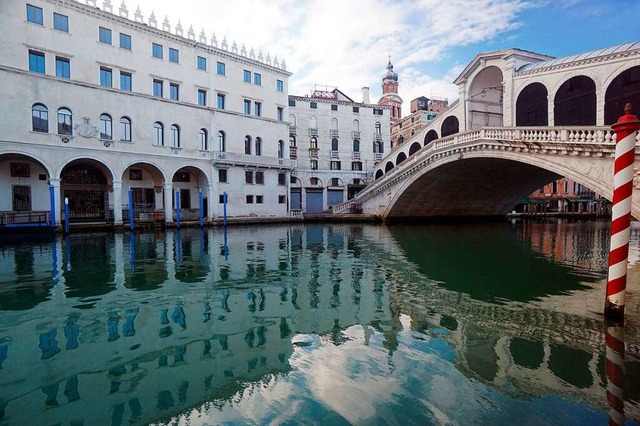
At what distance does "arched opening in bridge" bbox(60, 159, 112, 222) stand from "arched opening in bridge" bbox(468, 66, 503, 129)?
19597mm

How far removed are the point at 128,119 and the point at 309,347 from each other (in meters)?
20.0

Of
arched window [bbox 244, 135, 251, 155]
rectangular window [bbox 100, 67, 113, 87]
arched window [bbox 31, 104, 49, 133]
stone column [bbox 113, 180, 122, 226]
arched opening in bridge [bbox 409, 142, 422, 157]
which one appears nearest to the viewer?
arched window [bbox 31, 104, 49, 133]

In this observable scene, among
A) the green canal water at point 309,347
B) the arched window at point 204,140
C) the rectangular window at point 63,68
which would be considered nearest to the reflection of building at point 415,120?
the arched window at point 204,140

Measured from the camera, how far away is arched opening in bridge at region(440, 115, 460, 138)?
2200 centimetres

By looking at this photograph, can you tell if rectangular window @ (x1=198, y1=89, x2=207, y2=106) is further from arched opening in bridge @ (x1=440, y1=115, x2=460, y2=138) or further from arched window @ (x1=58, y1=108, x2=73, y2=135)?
arched opening in bridge @ (x1=440, y1=115, x2=460, y2=138)

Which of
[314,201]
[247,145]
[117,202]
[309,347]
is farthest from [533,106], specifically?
[117,202]

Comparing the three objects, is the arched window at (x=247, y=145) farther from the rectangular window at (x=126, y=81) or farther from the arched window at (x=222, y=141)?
the rectangular window at (x=126, y=81)

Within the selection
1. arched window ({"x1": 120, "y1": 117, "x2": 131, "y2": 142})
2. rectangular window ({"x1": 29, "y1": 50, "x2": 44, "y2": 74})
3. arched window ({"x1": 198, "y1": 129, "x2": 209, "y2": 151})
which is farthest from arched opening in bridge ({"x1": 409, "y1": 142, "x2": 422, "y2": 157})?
rectangular window ({"x1": 29, "y1": 50, "x2": 44, "y2": 74})

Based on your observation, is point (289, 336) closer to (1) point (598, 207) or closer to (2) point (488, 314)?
(2) point (488, 314)

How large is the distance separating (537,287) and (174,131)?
20543mm

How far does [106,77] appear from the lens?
19.7 metres

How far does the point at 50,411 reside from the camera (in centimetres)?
276

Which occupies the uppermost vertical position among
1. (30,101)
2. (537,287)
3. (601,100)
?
(30,101)

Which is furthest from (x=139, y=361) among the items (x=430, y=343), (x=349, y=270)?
(x=349, y=270)
